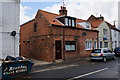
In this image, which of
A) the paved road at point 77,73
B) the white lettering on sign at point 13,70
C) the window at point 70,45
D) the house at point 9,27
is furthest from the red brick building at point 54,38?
the white lettering on sign at point 13,70

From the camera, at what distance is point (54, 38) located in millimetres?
17031

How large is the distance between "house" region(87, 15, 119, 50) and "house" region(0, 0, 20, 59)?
16.6m

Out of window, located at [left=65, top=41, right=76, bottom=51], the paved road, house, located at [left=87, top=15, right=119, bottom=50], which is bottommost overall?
the paved road

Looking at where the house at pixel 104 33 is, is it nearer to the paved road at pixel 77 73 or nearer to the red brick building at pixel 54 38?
the red brick building at pixel 54 38

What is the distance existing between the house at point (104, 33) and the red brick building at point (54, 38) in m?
4.06

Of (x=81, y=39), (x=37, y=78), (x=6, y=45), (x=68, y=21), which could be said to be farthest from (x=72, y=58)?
(x=37, y=78)

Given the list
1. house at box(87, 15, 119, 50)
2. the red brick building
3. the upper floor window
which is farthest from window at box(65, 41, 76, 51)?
house at box(87, 15, 119, 50)

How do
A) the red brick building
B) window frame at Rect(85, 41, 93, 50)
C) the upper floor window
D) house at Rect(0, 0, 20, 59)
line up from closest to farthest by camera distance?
house at Rect(0, 0, 20, 59), the red brick building, the upper floor window, window frame at Rect(85, 41, 93, 50)

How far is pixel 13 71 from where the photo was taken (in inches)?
296

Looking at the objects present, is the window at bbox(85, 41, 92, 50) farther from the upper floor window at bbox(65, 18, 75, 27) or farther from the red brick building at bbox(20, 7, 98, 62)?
the upper floor window at bbox(65, 18, 75, 27)

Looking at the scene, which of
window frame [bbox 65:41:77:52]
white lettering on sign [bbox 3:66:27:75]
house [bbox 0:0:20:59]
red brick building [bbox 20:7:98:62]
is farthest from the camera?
window frame [bbox 65:41:77:52]

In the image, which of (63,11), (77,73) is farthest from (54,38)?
(63,11)

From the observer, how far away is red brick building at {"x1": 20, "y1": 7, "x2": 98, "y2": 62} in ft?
56.3

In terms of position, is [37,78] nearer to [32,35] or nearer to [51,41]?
[51,41]
